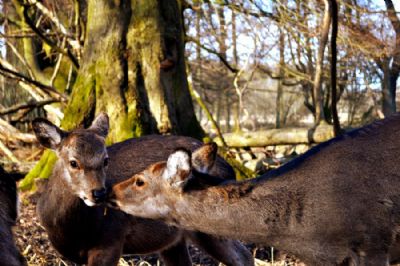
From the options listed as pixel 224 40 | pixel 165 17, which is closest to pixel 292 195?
pixel 165 17

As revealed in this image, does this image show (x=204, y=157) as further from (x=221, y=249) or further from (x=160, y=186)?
(x=221, y=249)

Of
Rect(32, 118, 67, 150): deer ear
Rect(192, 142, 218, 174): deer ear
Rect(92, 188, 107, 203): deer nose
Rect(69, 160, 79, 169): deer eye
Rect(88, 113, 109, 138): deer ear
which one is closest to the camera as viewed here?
Rect(192, 142, 218, 174): deer ear

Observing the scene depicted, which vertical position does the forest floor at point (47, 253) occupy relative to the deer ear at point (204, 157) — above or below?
below

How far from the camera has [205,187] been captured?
562 cm

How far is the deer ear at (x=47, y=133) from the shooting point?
6.66 meters

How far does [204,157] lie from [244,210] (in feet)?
1.72

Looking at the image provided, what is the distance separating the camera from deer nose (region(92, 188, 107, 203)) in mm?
6116

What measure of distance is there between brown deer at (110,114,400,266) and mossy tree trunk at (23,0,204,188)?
5106 millimetres

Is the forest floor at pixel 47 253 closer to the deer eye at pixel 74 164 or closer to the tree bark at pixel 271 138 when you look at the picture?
the deer eye at pixel 74 164

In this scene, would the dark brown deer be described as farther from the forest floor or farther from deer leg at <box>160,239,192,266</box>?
deer leg at <box>160,239,192,266</box>

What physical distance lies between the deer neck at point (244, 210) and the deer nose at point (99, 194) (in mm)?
775

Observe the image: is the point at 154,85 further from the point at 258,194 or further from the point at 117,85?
the point at 258,194

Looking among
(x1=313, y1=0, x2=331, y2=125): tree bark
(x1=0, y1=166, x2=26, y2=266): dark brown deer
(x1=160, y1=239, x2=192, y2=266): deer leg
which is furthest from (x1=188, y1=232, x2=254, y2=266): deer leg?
(x1=313, y1=0, x2=331, y2=125): tree bark

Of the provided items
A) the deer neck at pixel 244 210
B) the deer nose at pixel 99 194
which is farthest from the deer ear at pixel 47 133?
the deer neck at pixel 244 210
